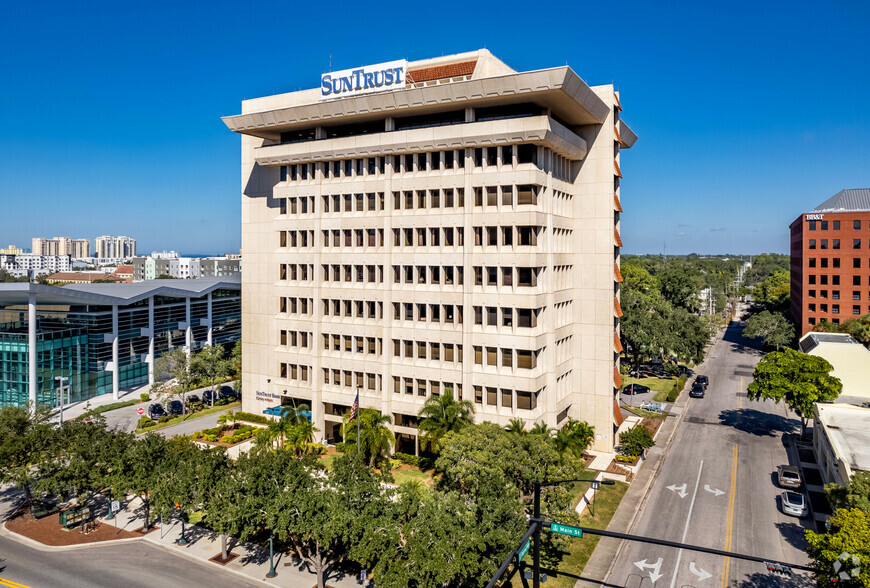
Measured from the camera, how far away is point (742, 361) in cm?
11431

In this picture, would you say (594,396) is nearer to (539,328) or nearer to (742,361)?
(539,328)

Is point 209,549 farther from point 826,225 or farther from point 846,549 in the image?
point 826,225

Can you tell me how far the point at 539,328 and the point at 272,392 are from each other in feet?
115

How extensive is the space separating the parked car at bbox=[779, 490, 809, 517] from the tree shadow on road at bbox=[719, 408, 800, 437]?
2264 centimetres

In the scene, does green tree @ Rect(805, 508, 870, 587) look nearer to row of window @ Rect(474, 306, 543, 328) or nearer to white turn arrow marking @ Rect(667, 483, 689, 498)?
white turn arrow marking @ Rect(667, 483, 689, 498)

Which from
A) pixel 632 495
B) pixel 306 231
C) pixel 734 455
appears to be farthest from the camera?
pixel 306 231

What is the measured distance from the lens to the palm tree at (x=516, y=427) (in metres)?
49.0

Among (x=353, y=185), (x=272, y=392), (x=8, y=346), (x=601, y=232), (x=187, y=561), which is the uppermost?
(x=353, y=185)

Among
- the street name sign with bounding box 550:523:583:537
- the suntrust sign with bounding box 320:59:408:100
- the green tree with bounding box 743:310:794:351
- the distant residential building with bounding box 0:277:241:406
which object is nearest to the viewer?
the street name sign with bounding box 550:523:583:537

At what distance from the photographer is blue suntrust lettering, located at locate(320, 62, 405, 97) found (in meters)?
58.6

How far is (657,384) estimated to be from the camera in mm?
92938

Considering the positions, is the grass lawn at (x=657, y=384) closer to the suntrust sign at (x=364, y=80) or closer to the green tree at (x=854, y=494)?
the green tree at (x=854, y=494)

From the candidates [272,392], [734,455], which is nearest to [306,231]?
[272,392]

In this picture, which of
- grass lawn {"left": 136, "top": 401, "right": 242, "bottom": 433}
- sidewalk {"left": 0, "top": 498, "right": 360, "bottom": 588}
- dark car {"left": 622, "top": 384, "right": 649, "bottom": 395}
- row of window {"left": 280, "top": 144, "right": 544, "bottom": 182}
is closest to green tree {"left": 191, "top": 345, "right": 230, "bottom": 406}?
grass lawn {"left": 136, "top": 401, "right": 242, "bottom": 433}
